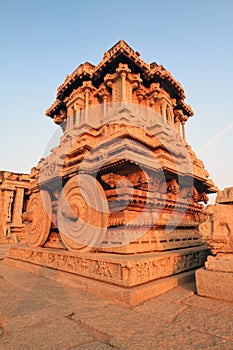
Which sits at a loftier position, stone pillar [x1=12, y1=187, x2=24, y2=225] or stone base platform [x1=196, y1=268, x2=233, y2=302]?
stone pillar [x1=12, y1=187, x2=24, y2=225]

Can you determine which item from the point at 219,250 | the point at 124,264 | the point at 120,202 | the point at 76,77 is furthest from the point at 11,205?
the point at 219,250

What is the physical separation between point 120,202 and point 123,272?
158cm

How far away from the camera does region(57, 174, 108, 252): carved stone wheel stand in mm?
4391

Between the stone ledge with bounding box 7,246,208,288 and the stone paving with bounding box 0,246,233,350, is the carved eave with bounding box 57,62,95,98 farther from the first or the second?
the stone paving with bounding box 0,246,233,350

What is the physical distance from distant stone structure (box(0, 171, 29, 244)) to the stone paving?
13.6 m

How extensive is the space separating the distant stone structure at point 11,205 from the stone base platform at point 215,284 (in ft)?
47.9

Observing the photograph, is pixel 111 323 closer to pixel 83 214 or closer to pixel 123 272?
pixel 123 272

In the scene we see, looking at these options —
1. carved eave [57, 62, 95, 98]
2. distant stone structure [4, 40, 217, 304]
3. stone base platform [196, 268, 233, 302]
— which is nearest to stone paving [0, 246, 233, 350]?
stone base platform [196, 268, 233, 302]

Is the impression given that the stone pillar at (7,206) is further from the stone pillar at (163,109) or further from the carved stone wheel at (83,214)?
the stone pillar at (163,109)

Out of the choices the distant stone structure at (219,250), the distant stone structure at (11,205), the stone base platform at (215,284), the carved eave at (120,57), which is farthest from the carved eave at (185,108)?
the distant stone structure at (11,205)

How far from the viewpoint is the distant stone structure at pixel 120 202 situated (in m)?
3.66

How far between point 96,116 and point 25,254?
17.3 ft

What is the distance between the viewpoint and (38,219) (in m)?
6.29

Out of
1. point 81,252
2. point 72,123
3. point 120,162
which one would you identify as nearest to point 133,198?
point 120,162
